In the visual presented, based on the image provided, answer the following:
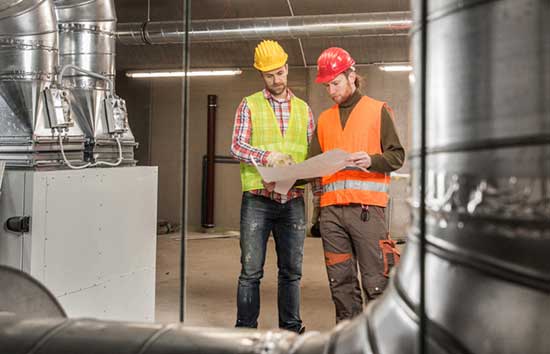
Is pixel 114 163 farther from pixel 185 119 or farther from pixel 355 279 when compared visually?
pixel 185 119

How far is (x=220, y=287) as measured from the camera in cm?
454

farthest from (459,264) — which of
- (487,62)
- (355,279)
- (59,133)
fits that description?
(59,133)

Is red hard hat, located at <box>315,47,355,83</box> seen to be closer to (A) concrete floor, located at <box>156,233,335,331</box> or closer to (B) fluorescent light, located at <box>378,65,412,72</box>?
(A) concrete floor, located at <box>156,233,335,331</box>

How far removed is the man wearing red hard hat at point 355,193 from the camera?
254cm

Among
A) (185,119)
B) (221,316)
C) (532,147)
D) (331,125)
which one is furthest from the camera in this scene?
(221,316)

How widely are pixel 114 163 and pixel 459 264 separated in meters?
2.71

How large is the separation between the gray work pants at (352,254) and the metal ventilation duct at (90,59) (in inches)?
48.3

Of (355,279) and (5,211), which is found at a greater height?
(5,211)

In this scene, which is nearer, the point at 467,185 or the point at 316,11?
the point at 467,185

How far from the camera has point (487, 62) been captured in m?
0.57

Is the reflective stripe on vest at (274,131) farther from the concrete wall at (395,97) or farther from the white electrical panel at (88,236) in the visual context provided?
the concrete wall at (395,97)

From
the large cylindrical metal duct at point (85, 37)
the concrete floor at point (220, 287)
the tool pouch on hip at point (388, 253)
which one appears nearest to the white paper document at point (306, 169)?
the tool pouch on hip at point (388, 253)

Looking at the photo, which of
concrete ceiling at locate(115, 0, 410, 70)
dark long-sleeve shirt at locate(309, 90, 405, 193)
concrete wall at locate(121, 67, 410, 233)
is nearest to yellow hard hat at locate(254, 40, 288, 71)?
dark long-sleeve shirt at locate(309, 90, 405, 193)

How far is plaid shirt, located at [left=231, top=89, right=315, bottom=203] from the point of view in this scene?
2.78 metres
